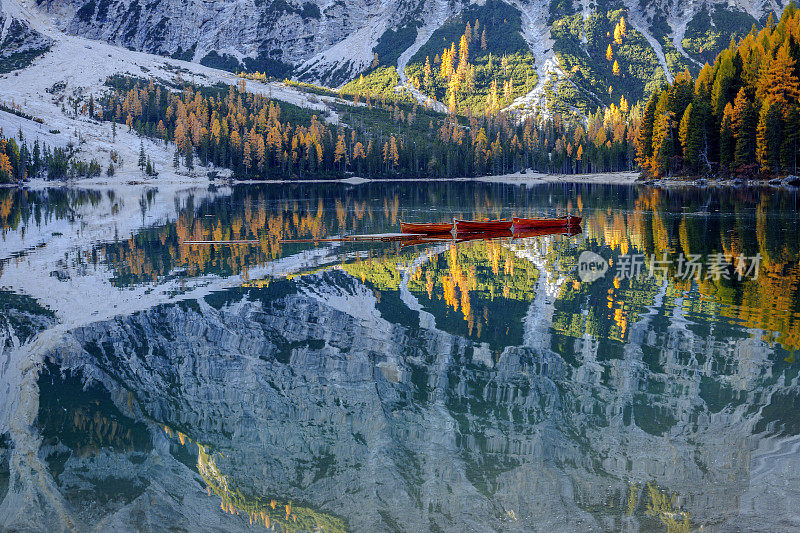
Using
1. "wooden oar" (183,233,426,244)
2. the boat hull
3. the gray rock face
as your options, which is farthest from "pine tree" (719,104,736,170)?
the gray rock face

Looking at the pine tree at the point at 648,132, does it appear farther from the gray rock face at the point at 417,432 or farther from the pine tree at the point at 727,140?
the gray rock face at the point at 417,432

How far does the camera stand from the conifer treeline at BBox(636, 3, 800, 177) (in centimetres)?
9562

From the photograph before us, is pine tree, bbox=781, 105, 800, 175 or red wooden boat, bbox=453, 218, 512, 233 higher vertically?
pine tree, bbox=781, 105, 800, 175

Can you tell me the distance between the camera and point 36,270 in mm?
37312

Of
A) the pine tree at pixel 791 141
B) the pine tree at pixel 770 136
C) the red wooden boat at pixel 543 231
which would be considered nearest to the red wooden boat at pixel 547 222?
the red wooden boat at pixel 543 231

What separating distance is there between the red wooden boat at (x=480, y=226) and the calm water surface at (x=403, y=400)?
17.1m

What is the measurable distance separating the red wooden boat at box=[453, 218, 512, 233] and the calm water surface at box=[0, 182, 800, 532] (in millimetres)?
17073

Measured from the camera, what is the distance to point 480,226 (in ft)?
174

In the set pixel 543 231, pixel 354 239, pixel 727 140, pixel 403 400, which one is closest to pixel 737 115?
pixel 727 140

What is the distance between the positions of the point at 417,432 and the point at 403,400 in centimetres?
192

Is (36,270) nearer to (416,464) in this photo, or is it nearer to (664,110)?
(416,464)

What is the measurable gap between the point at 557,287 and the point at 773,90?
88504mm

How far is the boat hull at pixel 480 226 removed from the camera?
5216 cm

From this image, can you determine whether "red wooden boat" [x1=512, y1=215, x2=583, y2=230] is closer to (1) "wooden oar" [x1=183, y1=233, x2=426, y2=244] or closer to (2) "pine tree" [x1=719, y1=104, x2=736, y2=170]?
(1) "wooden oar" [x1=183, y1=233, x2=426, y2=244]
